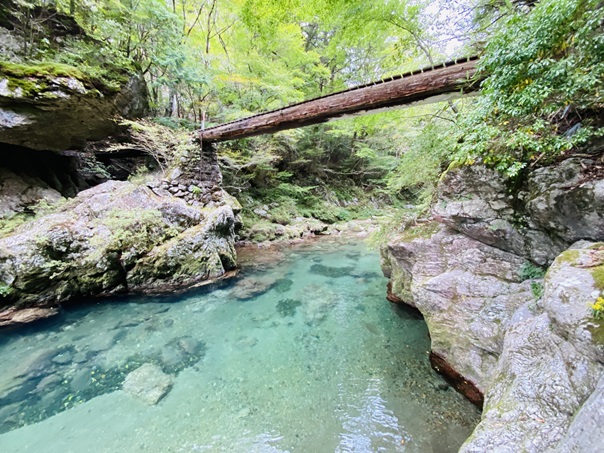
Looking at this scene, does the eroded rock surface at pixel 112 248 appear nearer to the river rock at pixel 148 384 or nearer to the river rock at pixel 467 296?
the river rock at pixel 148 384

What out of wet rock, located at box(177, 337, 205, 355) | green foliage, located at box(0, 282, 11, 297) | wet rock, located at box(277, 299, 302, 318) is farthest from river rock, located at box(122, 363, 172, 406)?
green foliage, located at box(0, 282, 11, 297)

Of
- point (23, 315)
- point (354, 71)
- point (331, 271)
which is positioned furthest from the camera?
point (354, 71)

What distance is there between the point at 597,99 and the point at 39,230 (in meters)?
7.43

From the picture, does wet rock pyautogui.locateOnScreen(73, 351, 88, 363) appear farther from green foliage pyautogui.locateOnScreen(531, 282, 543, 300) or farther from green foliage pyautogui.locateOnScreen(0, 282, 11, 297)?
green foliage pyautogui.locateOnScreen(531, 282, 543, 300)

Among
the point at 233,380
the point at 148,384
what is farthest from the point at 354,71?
the point at 148,384

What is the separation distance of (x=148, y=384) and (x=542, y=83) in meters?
4.98

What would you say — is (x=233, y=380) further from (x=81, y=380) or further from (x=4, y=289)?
→ (x=4, y=289)

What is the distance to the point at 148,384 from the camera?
304cm

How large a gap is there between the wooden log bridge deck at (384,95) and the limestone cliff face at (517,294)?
1.18 m

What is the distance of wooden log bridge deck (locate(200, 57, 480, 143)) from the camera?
311cm

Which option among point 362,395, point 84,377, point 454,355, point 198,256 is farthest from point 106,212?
point 454,355

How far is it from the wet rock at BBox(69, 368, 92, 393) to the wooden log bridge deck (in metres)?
5.01

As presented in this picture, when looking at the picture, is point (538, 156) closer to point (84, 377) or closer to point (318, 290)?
point (318, 290)

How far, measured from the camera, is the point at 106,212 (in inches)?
207
